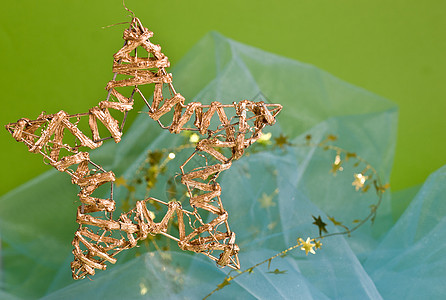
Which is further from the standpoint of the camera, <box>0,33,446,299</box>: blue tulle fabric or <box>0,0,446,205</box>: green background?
<box>0,0,446,205</box>: green background

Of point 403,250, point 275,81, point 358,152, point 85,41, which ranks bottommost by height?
point 403,250

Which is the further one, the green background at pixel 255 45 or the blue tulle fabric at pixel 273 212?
the green background at pixel 255 45

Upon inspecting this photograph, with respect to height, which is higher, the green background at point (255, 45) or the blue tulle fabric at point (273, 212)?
the green background at point (255, 45)

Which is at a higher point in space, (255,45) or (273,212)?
(255,45)

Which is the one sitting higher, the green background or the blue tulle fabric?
the green background

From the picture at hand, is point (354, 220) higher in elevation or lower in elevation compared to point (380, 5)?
lower

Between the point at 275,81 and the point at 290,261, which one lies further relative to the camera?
the point at 275,81

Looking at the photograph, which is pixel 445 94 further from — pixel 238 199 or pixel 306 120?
pixel 238 199

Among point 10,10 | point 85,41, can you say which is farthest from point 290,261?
point 10,10
